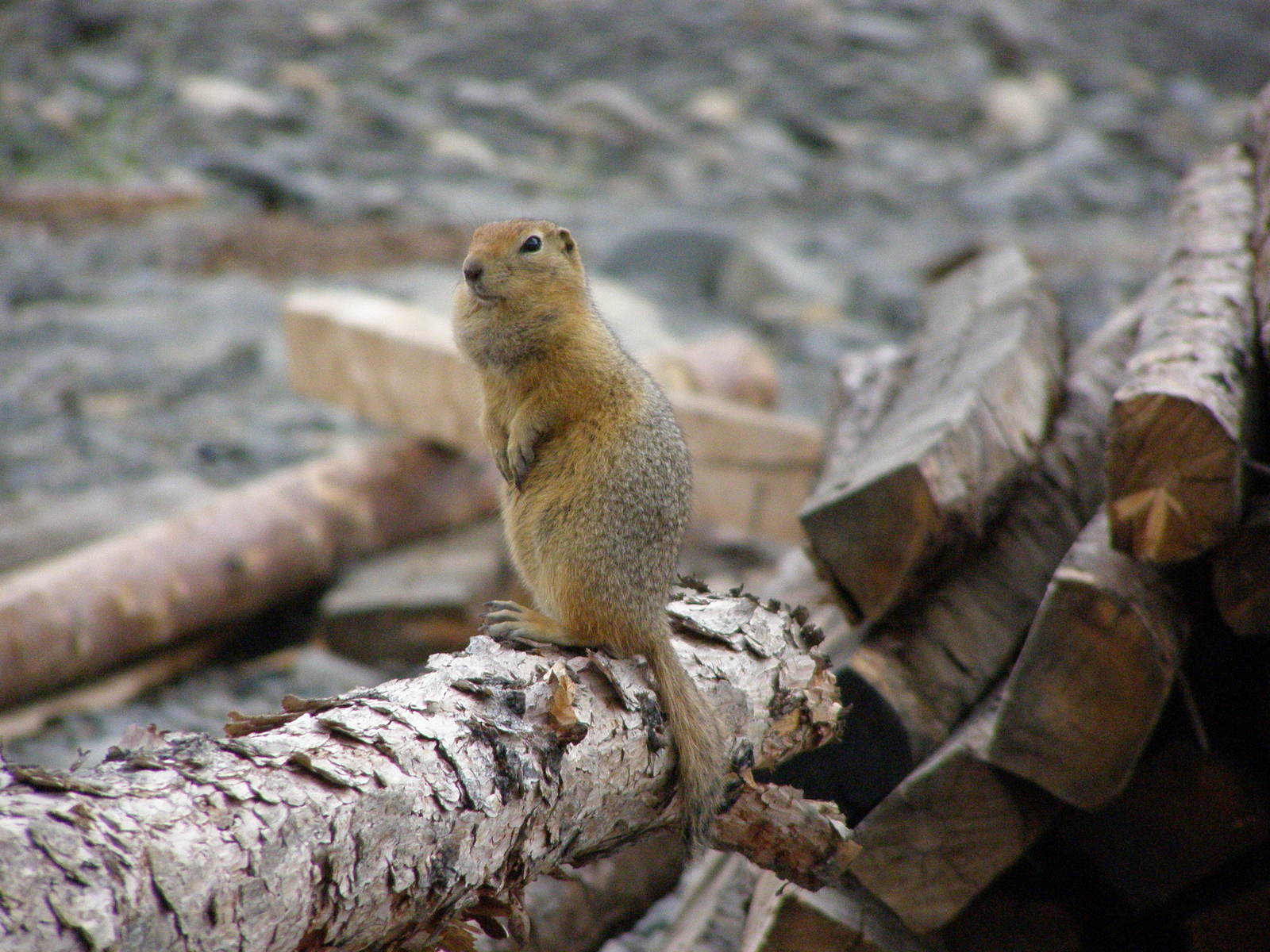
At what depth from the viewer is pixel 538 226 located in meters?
2.69

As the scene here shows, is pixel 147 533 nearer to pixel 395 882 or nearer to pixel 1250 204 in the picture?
pixel 395 882

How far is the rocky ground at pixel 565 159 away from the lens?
7090 mm

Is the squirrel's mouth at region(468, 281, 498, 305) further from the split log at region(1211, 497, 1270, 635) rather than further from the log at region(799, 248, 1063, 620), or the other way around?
the split log at region(1211, 497, 1270, 635)

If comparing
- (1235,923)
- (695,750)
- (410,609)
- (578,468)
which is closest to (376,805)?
(695,750)

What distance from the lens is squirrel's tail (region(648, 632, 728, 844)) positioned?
196 cm

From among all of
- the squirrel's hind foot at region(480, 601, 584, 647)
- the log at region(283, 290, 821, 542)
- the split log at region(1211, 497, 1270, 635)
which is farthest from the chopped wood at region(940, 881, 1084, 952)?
the log at region(283, 290, 821, 542)

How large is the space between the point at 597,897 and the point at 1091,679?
142 centimetres

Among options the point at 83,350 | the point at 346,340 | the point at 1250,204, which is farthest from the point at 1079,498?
the point at 83,350

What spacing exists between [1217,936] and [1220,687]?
18.4 inches

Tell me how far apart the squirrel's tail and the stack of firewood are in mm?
436

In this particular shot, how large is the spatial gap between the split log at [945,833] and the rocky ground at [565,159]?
4081 mm

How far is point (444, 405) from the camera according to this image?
15.0 ft

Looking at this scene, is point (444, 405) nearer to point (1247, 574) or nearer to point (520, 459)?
point (520, 459)

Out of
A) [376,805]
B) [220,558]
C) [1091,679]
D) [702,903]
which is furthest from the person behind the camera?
[220,558]
